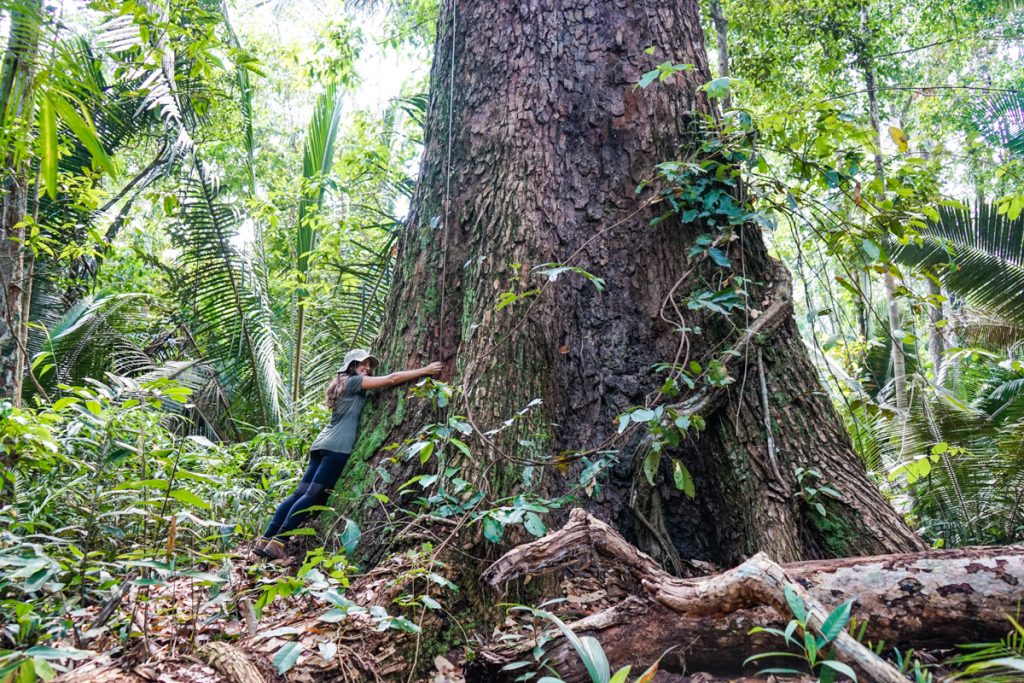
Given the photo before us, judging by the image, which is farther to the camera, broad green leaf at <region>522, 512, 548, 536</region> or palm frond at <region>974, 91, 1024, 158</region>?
palm frond at <region>974, 91, 1024, 158</region>

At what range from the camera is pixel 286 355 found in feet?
31.4

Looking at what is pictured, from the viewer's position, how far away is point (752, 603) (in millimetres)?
2123

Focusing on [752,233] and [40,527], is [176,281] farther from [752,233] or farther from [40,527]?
[752,233]

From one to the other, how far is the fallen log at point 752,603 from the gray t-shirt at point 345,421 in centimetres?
189

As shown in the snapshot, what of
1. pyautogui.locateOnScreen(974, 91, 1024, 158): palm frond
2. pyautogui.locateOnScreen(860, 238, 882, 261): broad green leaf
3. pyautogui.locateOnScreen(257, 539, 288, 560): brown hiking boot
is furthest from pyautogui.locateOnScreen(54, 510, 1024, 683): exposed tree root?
pyautogui.locateOnScreen(974, 91, 1024, 158): palm frond

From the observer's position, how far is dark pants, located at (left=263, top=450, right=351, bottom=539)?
4.03 meters

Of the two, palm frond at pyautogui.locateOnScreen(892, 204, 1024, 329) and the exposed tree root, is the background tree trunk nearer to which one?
the exposed tree root

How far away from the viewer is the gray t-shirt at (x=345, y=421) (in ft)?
13.4

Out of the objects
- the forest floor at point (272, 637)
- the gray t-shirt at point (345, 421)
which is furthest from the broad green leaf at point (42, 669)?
the gray t-shirt at point (345, 421)

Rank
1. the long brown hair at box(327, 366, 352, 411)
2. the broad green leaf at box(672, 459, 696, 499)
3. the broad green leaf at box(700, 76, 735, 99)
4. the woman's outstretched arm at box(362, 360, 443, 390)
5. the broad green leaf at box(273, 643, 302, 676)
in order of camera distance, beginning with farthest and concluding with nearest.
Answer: the long brown hair at box(327, 366, 352, 411)
the woman's outstretched arm at box(362, 360, 443, 390)
the broad green leaf at box(700, 76, 735, 99)
the broad green leaf at box(672, 459, 696, 499)
the broad green leaf at box(273, 643, 302, 676)

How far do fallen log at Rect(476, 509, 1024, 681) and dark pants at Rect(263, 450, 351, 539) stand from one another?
191 centimetres

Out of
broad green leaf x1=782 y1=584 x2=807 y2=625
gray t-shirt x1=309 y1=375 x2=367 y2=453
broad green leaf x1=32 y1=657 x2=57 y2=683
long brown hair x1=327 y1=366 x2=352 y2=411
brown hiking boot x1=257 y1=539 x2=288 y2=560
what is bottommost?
brown hiking boot x1=257 y1=539 x2=288 y2=560

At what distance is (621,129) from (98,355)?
6886 mm

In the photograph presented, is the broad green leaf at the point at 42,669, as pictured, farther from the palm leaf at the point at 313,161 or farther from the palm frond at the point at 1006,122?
the palm frond at the point at 1006,122
